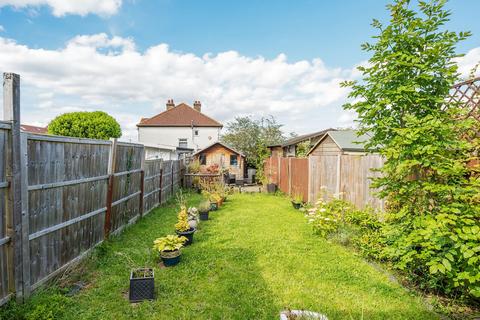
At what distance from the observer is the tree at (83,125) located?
20.2m

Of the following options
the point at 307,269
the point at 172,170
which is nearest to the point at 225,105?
the point at 172,170

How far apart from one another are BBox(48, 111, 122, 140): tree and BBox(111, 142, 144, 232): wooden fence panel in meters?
16.6

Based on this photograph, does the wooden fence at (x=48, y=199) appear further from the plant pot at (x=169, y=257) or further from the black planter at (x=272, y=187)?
the black planter at (x=272, y=187)

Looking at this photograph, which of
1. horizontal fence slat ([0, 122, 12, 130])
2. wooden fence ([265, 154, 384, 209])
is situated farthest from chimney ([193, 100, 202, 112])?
horizontal fence slat ([0, 122, 12, 130])

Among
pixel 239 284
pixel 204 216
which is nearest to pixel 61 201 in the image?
pixel 239 284

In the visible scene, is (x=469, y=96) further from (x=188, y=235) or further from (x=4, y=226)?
(x=4, y=226)

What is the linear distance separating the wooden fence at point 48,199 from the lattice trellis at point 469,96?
5.40 m

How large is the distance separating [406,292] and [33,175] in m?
5.05

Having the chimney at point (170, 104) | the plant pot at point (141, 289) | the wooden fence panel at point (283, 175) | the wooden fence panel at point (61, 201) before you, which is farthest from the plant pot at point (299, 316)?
the chimney at point (170, 104)

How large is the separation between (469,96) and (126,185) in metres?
6.78

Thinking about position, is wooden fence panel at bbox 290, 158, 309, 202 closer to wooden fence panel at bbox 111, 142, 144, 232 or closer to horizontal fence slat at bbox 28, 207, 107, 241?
wooden fence panel at bbox 111, 142, 144, 232

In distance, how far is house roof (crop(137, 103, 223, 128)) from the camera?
29250mm

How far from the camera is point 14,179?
2.58 meters

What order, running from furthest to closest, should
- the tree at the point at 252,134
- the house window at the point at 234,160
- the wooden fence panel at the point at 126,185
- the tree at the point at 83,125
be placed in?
the tree at the point at 252,134
the tree at the point at 83,125
the house window at the point at 234,160
the wooden fence panel at the point at 126,185
